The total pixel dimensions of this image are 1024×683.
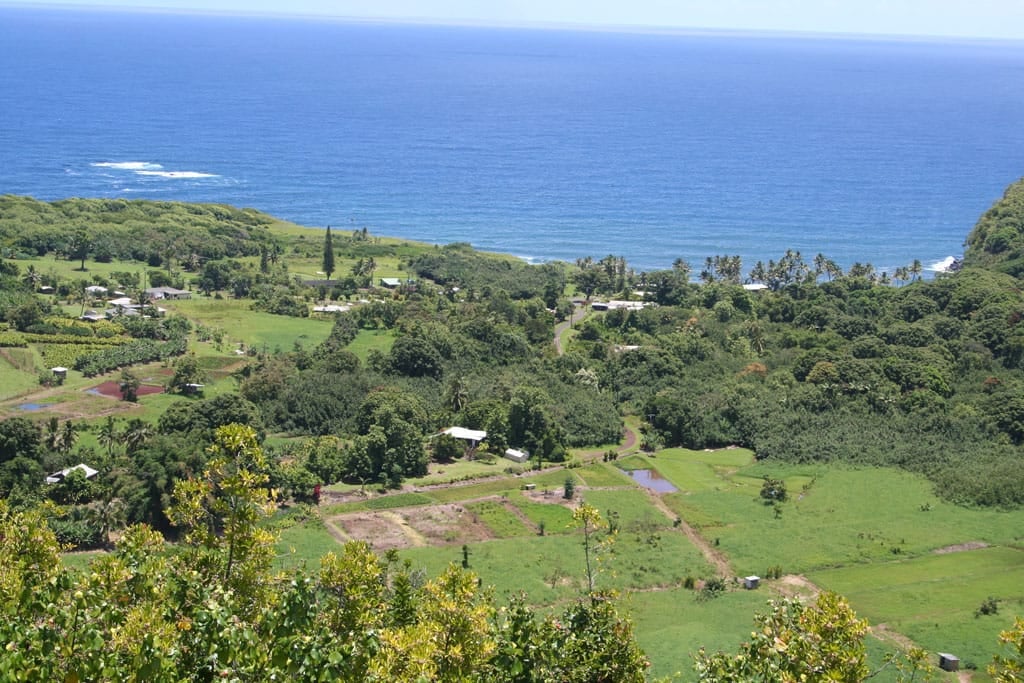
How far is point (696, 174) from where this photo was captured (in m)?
167

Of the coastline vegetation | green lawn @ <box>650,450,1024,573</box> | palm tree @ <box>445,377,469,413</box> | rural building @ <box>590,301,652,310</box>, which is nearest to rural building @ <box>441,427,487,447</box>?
the coastline vegetation

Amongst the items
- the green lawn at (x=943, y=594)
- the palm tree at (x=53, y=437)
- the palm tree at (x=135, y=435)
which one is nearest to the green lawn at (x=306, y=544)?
the palm tree at (x=135, y=435)

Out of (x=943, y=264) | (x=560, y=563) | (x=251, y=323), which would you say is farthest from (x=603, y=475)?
(x=943, y=264)

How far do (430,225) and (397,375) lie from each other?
6302cm

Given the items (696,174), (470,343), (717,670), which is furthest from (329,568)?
(696,174)

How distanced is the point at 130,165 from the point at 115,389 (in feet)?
325

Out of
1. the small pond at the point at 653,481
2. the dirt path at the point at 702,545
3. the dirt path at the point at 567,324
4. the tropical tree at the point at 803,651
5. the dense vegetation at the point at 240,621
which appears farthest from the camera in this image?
the dirt path at the point at 567,324

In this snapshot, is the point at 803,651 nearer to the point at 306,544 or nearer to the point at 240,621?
the point at 240,621

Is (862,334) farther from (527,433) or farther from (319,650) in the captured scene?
(319,650)

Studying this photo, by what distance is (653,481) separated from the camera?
191 feet

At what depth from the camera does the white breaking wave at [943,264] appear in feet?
373

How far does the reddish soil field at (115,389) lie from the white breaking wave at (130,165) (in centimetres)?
9397

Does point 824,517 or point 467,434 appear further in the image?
point 467,434

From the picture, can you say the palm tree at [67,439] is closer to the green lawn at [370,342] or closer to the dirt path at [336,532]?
the dirt path at [336,532]
